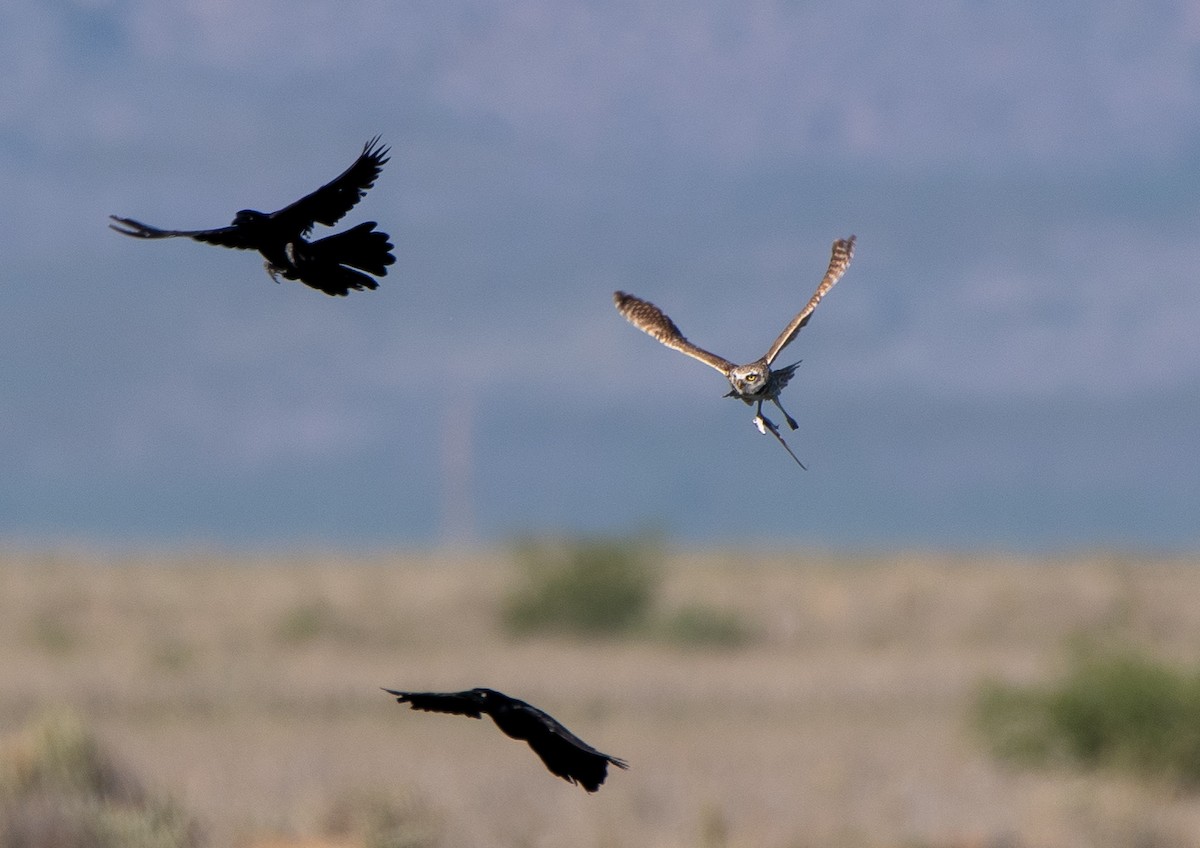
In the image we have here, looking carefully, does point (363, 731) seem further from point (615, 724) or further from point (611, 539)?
point (611, 539)

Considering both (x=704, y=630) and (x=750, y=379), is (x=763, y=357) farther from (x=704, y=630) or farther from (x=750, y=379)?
(x=704, y=630)

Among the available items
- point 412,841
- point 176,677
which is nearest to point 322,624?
point 176,677

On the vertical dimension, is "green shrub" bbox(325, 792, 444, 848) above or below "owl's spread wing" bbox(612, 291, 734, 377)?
above

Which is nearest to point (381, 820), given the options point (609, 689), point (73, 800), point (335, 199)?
point (73, 800)

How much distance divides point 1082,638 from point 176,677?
1751cm

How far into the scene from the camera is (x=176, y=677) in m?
40.4

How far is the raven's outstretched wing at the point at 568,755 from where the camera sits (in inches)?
168

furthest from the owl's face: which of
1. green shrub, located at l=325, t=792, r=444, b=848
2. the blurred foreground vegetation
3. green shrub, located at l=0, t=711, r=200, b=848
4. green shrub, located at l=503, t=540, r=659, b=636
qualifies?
green shrub, located at l=503, t=540, r=659, b=636

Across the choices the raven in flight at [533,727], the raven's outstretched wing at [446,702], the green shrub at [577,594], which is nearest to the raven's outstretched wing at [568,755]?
the raven in flight at [533,727]

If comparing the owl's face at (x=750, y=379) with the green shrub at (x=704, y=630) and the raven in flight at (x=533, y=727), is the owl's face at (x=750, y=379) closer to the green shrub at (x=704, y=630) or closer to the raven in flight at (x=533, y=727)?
the raven in flight at (x=533, y=727)

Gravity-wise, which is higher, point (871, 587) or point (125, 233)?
point (871, 587)

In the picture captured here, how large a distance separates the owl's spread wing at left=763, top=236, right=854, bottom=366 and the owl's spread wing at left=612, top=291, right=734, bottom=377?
177 mm

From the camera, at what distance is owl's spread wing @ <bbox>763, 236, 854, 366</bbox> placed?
4.47m

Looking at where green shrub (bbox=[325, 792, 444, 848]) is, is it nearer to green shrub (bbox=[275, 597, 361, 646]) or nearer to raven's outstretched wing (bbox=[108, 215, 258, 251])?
raven's outstretched wing (bbox=[108, 215, 258, 251])
